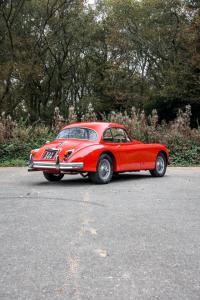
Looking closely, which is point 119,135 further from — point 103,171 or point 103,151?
point 103,171

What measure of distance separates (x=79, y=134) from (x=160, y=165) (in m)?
2.98

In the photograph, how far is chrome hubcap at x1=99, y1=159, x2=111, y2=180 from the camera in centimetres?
1247

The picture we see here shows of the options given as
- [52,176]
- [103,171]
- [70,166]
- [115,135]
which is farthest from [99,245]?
[52,176]

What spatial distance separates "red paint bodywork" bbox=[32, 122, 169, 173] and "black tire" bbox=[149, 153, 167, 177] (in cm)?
22

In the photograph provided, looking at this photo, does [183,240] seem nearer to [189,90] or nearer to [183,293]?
[183,293]

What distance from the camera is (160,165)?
1477 centimetres

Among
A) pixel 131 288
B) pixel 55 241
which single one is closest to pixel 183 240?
pixel 55 241

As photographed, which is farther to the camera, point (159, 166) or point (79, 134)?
point (159, 166)

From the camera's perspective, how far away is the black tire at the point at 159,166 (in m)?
14.6

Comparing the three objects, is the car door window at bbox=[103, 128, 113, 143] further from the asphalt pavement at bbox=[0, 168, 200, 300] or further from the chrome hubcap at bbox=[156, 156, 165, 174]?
the asphalt pavement at bbox=[0, 168, 200, 300]

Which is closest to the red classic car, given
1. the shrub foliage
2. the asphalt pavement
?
the asphalt pavement

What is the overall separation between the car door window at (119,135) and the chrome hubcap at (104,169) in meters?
0.83

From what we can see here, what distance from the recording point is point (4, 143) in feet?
68.8

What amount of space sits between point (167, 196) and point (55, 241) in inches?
183
